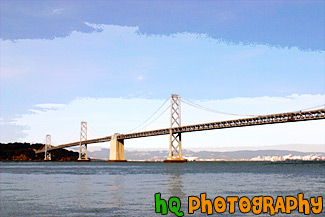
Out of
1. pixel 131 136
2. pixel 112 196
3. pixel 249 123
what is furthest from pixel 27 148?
pixel 112 196

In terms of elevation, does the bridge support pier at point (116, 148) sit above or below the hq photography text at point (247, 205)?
above

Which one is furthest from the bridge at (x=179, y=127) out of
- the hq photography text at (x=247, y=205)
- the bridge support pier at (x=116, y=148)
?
the hq photography text at (x=247, y=205)

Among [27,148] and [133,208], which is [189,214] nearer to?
[133,208]

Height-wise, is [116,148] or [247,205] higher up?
[116,148]

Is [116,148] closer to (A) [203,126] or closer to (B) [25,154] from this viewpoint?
(A) [203,126]

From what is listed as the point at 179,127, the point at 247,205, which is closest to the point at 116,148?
the point at 179,127

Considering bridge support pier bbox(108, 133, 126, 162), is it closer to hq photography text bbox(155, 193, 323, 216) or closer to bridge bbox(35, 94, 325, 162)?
bridge bbox(35, 94, 325, 162)

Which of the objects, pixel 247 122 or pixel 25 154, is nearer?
pixel 247 122

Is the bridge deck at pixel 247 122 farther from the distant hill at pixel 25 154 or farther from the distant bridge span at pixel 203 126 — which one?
the distant hill at pixel 25 154

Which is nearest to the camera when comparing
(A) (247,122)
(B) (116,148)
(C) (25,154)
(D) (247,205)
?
(D) (247,205)

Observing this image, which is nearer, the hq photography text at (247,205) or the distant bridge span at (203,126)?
the hq photography text at (247,205)

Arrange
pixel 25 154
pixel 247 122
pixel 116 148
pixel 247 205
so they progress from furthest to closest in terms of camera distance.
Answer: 1. pixel 25 154
2. pixel 116 148
3. pixel 247 122
4. pixel 247 205

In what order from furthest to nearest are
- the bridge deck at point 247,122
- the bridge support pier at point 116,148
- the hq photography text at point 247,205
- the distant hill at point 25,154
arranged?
the distant hill at point 25,154 → the bridge support pier at point 116,148 → the bridge deck at point 247,122 → the hq photography text at point 247,205
